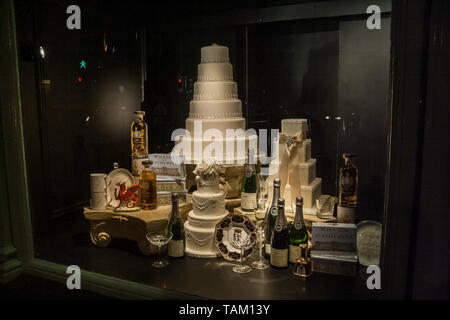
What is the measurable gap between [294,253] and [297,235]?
0.29 feet

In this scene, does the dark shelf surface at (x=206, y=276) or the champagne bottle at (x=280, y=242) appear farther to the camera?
the champagne bottle at (x=280, y=242)

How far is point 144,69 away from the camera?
2617 millimetres

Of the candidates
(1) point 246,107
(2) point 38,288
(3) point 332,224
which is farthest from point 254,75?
(2) point 38,288

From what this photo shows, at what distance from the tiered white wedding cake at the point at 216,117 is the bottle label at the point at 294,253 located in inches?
24.1

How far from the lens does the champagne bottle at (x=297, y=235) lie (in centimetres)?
179

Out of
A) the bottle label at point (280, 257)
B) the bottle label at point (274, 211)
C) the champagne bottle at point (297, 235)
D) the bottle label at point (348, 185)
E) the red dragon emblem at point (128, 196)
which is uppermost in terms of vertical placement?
the bottle label at point (348, 185)

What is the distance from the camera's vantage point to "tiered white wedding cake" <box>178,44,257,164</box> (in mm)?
2166

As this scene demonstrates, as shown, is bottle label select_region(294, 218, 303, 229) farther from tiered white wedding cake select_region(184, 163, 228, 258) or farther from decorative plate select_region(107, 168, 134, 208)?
decorative plate select_region(107, 168, 134, 208)

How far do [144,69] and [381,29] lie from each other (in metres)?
1.53

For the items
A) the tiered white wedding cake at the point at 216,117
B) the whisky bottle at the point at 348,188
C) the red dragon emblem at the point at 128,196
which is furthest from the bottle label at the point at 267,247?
the red dragon emblem at the point at 128,196

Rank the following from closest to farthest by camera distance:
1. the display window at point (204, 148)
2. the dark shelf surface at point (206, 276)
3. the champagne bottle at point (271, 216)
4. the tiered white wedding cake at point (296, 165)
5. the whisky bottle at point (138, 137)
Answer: the dark shelf surface at point (206, 276)
the display window at point (204, 148)
the champagne bottle at point (271, 216)
the tiered white wedding cake at point (296, 165)
the whisky bottle at point (138, 137)

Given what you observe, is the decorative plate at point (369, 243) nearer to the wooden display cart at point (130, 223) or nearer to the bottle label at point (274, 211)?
the bottle label at point (274, 211)
